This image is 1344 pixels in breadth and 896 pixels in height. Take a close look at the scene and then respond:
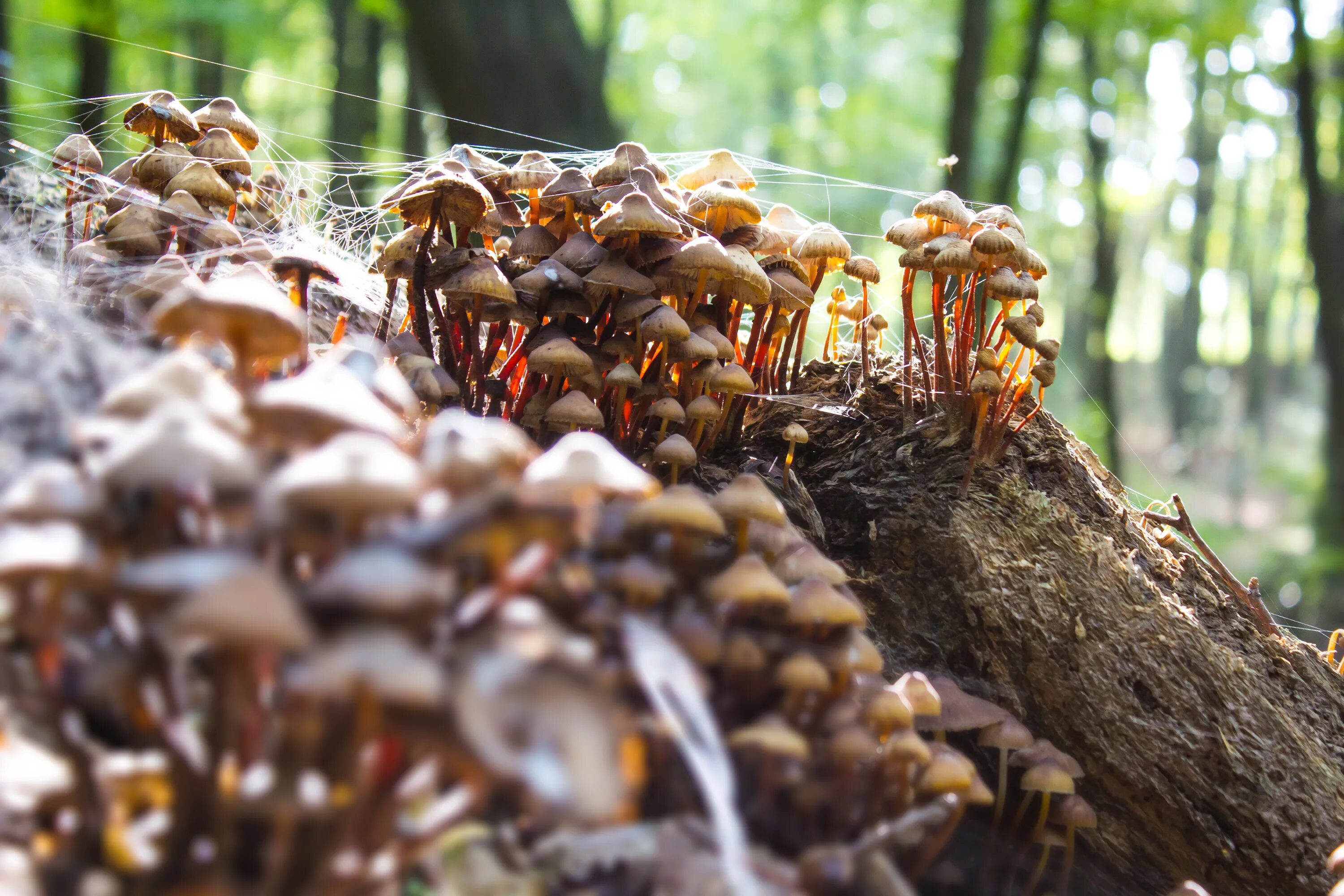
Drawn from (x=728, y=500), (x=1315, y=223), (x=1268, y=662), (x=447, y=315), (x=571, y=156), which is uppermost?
(x=1315, y=223)

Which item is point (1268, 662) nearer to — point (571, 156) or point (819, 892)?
point (819, 892)

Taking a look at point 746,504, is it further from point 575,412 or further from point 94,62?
point 94,62

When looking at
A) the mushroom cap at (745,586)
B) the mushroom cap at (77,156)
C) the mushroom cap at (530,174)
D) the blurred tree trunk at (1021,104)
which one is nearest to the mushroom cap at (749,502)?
the mushroom cap at (745,586)

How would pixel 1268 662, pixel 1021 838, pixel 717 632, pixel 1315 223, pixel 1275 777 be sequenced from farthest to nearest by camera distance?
pixel 1315 223 < pixel 1268 662 < pixel 1275 777 < pixel 1021 838 < pixel 717 632

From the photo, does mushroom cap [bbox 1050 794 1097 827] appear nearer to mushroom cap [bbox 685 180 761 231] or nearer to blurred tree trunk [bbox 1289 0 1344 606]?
mushroom cap [bbox 685 180 761 231]

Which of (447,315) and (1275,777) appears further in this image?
(447,315)

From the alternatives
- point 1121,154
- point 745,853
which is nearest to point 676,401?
point 745,853

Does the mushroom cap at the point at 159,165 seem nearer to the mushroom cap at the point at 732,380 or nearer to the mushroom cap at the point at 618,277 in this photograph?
the mushroom cap at the point at 618,277
